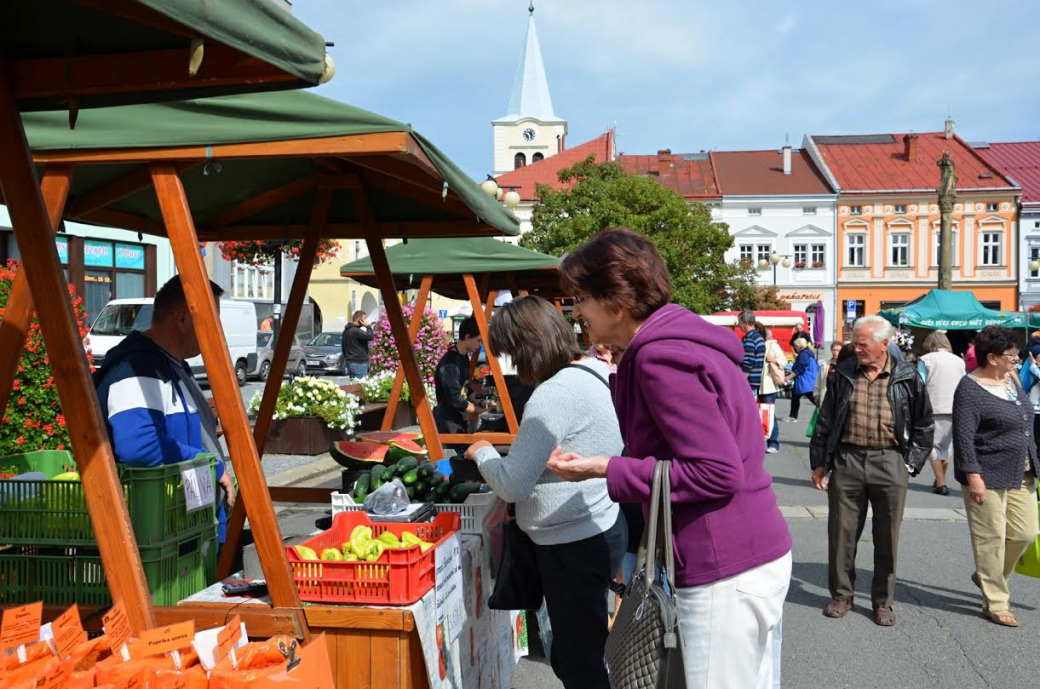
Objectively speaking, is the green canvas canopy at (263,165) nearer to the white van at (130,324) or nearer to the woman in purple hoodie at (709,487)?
the woman in purple hoodie at (709,487)

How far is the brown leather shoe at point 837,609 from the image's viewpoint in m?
5.84

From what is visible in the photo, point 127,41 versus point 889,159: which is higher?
point 889,159

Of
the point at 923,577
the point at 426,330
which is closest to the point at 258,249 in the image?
the point at 426,330

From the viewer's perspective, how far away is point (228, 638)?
2.61 meters

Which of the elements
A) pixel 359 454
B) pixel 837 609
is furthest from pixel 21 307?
pixel 837 609

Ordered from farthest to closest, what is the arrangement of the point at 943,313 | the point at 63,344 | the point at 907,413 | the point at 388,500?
the point at 943,313, the point at 907,413, the point at 388,500, the point at 63,344

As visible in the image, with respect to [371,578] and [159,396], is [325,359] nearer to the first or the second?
[159,396]

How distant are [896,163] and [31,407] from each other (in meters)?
61.4

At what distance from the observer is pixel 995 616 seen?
227 inches

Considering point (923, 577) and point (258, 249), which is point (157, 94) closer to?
point (923, 577)

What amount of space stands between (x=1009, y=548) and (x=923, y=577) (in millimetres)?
1046

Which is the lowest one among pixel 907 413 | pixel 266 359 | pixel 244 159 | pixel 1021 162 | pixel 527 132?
pixel 266 359

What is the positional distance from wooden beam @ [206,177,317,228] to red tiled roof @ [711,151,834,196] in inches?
2237

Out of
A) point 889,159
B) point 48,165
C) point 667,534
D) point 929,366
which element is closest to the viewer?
point 667,534
